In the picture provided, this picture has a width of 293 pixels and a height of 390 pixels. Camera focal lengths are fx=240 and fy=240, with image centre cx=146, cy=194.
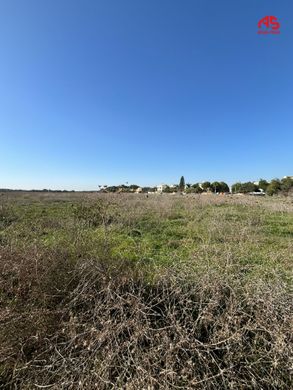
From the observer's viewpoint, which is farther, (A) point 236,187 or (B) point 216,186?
(B) point 216,186

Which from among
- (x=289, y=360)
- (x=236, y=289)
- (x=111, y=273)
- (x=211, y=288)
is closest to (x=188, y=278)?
(x=211, y=288)

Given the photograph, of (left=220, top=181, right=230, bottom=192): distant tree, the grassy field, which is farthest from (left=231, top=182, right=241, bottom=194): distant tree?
the grassy field

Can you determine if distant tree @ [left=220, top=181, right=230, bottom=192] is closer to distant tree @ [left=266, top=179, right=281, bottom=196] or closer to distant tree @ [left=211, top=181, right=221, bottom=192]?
distant tree @ [left=211, top=181, right=221, bottom=192]

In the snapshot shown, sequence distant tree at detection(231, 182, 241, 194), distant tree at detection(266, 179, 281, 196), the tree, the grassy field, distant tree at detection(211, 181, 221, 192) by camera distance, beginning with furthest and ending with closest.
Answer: the tree
distant tree at detection(211, 181, 221, 192)
distant tree at detection(231, 182, 241, 194)
distant tree at detection(266, 179, 281, 196)
the grassy field

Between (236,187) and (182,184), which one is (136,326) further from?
(182,184)

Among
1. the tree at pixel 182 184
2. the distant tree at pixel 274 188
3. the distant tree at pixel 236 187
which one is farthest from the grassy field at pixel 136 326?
the distant tree at pixel 236 187

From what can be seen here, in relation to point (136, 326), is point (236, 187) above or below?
above

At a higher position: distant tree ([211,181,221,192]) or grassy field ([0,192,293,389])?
distant tree ([211,181,221,192])

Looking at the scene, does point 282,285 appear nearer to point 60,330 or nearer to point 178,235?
point 60,330

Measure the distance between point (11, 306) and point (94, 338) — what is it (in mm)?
1038

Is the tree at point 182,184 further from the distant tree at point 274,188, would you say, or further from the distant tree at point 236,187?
the distant tree at point 274,188

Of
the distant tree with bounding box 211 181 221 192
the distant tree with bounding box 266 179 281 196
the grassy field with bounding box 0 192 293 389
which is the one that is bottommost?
the grassy field with bounding box 0 192 293 389

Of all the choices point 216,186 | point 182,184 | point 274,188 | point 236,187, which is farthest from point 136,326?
point 182,184

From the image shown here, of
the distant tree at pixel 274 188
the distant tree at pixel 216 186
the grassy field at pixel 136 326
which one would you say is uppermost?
the distant tree at pixel 216 186
